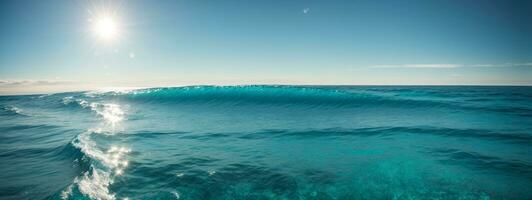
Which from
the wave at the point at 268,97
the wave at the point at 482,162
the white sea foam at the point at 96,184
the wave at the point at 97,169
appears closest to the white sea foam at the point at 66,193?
the wave at the point at 97,169

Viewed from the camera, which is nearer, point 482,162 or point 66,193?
point 66,193

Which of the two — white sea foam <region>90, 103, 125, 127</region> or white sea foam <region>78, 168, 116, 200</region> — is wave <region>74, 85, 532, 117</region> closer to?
white sea foam <region>90, 103, 125, 127</region>

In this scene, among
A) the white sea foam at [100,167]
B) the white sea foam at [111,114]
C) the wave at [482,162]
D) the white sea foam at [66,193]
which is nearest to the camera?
the white sea foam at [66,193]

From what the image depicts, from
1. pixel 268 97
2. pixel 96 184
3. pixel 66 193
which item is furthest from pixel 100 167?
pixel 268 97

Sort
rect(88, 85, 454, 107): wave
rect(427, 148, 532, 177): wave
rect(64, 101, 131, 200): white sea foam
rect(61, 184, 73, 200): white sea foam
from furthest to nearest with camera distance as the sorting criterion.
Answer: rect(88, 85, 454, 107): wave < rect(427, 148, 532, 177): wave < rect(64, 101, 131, 200): white sea foam < rect(61, 184, 73, 200): white sea foam

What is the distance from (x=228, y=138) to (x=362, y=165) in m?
4.18

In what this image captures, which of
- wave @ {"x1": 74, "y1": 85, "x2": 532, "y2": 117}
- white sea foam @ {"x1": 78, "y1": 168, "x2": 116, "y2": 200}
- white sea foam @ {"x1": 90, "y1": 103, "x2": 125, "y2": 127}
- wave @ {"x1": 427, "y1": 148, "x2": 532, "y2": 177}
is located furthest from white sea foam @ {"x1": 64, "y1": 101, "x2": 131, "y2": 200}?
wave @ {"x1": 74, "y1": 85, "x2": 532, "y2": 117}

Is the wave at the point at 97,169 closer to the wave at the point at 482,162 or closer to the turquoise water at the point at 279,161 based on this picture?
the turquoise water at the point at 279,161

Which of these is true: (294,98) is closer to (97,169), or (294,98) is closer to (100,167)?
(100,167)

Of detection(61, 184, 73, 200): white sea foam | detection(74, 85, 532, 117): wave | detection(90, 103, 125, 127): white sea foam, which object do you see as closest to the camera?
detection(61, 184, 73, 200): white sea foam

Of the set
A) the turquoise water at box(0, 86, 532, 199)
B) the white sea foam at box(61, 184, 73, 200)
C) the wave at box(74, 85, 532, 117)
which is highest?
the wave at box(74, 85, 532, 117)

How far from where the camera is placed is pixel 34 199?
398 centimetres

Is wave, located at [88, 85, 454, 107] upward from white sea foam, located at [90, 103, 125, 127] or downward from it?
upward

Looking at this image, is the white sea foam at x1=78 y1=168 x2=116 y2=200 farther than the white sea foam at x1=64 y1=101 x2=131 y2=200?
No
